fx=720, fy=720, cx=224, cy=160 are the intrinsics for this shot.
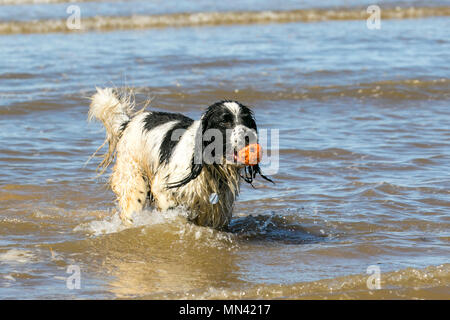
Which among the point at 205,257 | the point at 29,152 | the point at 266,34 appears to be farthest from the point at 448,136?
the point at 266,34

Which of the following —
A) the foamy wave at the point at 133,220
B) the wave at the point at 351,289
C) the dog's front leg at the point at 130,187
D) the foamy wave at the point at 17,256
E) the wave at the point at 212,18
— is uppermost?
the wave at the point at 212,18

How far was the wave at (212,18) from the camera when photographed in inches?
826

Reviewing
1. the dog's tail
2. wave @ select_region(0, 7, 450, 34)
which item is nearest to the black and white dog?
the dog's tail

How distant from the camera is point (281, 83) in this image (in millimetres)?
12836

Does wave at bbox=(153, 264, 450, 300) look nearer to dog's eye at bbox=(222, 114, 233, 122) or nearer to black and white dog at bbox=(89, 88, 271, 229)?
black and white dog at bbox=(89, 88, 271, 229)

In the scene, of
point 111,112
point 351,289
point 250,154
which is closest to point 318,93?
point 111,112

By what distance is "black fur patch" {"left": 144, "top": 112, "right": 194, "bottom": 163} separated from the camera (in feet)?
20.2

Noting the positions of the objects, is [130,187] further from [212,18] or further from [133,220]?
[212,18]

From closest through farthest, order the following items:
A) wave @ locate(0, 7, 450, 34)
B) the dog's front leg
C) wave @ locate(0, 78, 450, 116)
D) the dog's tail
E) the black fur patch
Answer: the black fur patch < the dog's front leg < the dog's tail < wave @ locate(0, 78, 450, 116) < wave @ locate(0, 7, 450, 34)

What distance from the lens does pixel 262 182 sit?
8.22 meters

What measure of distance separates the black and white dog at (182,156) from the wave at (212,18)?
578 inches

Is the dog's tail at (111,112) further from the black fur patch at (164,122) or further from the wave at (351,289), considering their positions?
the wave at (351,289)

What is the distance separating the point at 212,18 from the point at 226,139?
17290mm

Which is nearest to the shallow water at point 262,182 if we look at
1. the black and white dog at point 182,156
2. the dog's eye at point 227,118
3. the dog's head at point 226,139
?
the black and white dog at point 182,156
